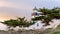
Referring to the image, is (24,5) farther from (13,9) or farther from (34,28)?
(34,28)

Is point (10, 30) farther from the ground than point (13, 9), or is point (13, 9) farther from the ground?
point (13, 9)

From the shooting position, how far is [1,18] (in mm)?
2961

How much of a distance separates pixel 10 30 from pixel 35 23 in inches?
14.5

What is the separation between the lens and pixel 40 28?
284 centimetres

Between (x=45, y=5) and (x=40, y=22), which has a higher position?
(x=45, y=5)

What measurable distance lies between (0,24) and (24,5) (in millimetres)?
441

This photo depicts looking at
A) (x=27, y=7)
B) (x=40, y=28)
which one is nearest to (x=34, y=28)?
(x=40, y=28)

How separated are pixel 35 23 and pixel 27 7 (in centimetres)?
26

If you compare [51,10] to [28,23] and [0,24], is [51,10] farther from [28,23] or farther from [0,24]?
[0,24]

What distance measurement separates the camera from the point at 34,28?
285cm

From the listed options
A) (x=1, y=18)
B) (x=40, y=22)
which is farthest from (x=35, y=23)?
(x=1, y=18)

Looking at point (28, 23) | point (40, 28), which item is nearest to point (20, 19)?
point (28, 23)

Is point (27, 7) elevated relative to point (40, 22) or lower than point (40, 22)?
elevated

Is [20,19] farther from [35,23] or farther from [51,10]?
[51,10]
